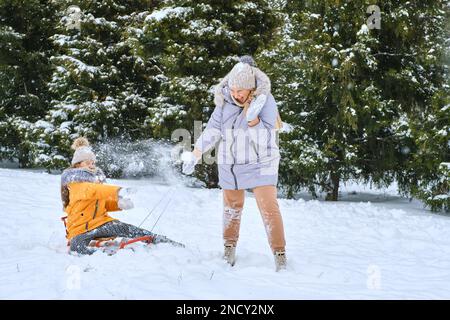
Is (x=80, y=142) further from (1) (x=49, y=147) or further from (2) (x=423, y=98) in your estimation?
(1) (x=49, y=147)

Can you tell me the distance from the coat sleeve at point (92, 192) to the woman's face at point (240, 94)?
4.36 feet

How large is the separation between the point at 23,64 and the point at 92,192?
11529 mm

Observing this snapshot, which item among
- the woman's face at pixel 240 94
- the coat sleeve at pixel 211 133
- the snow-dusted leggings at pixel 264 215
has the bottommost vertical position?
the snow-dusted leggings at pixel 264 215

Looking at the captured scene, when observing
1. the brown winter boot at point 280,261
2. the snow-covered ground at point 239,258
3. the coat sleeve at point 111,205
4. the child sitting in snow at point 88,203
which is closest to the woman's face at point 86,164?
the child sitting in snow at point 88,203

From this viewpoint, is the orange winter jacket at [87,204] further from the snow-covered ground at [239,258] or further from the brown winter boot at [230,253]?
the brown winter boot at [230,253]

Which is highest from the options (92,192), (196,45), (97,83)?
(196,45)

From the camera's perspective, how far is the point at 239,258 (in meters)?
4.21

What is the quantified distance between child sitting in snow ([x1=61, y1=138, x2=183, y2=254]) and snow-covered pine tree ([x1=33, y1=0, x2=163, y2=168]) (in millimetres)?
6769

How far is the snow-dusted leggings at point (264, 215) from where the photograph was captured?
12.5 ft

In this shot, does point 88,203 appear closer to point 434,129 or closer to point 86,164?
point 86,164

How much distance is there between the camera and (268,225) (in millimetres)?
3830

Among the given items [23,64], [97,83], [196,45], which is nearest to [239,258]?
[196,45]

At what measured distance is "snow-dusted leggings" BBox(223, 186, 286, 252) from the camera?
3811 millimetres

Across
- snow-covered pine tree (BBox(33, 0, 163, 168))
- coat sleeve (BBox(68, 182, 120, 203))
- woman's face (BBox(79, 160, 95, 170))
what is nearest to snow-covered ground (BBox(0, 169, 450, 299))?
coat sleeve (BBox(68, 182, 120, 203))
